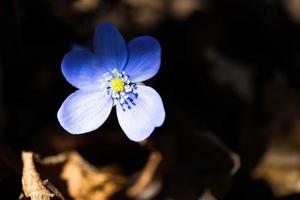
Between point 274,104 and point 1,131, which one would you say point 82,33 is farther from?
point 274,104

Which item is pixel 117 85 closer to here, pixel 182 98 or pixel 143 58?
pixel 143 58

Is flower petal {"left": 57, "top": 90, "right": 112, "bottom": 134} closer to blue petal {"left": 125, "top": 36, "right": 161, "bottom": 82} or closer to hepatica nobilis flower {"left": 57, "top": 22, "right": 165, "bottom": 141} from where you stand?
hepatica nobilis flower {"left": 57, "top": 22, "right": 165, "bottom": 141}

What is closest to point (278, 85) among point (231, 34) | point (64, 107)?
point (231, 34)

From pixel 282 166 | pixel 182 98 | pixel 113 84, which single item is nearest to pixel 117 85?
pixel 113 84

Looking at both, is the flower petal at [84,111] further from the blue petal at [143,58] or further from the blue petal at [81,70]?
the blue petal at [143,58]

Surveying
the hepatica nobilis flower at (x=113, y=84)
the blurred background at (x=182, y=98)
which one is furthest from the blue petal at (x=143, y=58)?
the blurred background at (x=182, y=98)
